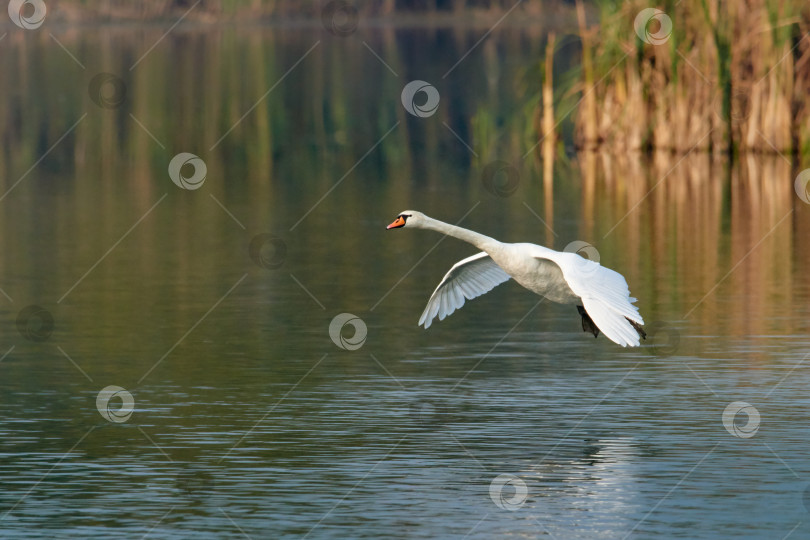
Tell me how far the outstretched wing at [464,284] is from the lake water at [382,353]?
61 cm

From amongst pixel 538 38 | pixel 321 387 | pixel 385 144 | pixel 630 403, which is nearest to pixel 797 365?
pixel 630 403

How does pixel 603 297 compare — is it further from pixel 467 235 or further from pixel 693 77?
pixel 693 77

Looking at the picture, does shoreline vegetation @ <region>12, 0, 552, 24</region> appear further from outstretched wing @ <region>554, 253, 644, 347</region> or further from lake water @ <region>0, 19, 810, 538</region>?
outstretched wing @ <region>554, 253, 644, 347</region>

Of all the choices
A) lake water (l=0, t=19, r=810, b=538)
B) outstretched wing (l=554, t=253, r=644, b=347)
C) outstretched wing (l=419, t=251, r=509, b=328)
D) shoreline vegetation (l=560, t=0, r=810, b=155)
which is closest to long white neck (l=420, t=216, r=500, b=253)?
outstretched wing (l=554, t=253, r=644, b=347)

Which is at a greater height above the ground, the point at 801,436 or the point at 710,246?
the point at 710,246

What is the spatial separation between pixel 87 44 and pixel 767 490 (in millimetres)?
61813

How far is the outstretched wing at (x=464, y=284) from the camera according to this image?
1562 cm

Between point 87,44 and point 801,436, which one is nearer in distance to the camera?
point 801,436

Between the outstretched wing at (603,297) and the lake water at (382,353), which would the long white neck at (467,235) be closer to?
the outstretched wing at (603,297)

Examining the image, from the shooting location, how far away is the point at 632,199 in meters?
29.3

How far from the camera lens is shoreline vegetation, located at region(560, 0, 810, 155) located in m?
31.1

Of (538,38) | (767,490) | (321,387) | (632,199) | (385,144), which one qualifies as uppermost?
(538,38)

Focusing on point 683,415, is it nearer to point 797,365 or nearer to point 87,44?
point 797,365

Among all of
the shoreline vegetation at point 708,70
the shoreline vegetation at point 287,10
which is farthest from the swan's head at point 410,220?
the shoreline vegetation at point 287,10
